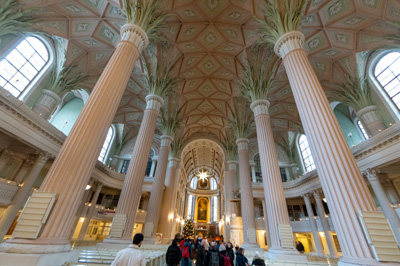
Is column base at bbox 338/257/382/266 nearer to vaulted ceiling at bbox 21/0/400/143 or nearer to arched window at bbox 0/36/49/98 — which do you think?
vaulted ceiling at bbox 21/0/400/143

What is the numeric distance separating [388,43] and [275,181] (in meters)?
11.0

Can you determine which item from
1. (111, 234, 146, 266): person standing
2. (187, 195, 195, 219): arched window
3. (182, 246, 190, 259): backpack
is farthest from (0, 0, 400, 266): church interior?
(187, 195, 195, 219): arched window

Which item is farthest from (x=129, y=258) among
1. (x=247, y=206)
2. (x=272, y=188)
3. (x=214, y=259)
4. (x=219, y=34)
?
(x=219, y=34)

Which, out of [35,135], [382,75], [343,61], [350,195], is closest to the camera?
[350,195]

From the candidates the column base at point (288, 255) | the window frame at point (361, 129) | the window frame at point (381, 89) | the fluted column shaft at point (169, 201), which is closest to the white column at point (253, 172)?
the fluted column shaft at point (169, 201)

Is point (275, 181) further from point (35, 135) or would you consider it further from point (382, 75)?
point (35, 135)

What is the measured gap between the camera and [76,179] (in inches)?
170

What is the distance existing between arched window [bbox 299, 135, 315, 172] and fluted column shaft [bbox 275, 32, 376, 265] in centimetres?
1411

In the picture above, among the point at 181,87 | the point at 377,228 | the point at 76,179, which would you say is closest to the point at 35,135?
the point at 76,179

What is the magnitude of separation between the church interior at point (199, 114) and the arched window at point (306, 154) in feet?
0.52

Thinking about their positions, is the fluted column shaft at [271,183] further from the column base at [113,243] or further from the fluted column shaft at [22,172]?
the fluted column shaft at [22,172]

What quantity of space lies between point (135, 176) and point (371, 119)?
14.7 meters

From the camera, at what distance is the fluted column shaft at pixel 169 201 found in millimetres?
15922

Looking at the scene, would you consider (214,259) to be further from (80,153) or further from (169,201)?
(169,201)
